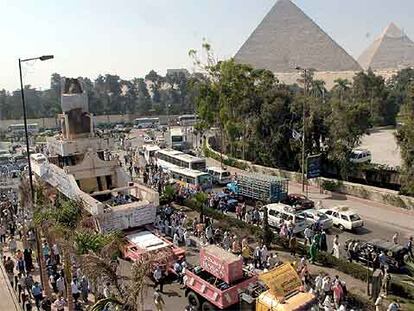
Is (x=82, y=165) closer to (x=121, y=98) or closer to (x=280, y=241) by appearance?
(x=280, y=241)

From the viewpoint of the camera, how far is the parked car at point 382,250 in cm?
1639

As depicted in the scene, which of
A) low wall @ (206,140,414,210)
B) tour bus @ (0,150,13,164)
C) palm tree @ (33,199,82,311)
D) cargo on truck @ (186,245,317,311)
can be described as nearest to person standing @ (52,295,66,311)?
palm tree @ (33,199,82,311)

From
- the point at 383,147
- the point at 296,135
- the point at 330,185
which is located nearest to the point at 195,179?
the point at 296,135

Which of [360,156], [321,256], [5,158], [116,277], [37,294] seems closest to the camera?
[116,277]

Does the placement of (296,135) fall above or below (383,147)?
above

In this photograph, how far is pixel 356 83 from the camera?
70.5 meters

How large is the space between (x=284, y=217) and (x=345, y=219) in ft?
8.86

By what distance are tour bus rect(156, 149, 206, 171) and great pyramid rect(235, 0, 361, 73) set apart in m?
118

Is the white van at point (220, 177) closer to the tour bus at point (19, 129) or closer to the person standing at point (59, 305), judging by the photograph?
the person standing at point (59, 305)

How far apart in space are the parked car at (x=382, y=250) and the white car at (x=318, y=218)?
308cm

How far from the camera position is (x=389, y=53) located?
18825 centimetres

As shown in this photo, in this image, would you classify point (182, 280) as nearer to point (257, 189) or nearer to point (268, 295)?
point (268, 295)

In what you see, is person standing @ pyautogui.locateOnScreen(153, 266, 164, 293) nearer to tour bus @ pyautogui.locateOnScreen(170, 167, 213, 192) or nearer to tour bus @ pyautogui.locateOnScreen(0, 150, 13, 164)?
tour bus @ pyautogui.locateOnScreen(170, 167, 213, 192)

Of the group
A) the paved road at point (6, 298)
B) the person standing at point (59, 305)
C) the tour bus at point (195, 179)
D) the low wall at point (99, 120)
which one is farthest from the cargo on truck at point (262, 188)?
the low wall at point (99, 120)
